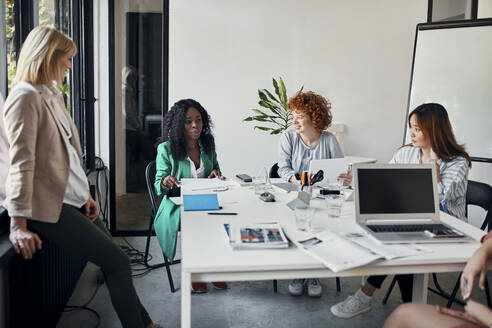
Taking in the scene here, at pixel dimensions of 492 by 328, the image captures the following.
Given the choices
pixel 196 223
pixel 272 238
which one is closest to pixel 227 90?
pixel 196 223

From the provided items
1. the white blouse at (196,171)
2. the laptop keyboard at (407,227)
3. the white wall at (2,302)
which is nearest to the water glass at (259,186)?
the white blouse at (196,171)

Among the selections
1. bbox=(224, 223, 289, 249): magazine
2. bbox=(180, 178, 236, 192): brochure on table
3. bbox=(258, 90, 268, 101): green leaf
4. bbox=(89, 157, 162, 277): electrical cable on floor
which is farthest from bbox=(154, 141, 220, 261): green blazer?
bbox=(258, 90, 268, 101): green leaf

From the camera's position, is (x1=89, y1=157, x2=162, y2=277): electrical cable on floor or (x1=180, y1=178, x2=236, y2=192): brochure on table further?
(x1=89, y1=157, x2=162, y2=277): electrical cable on floor

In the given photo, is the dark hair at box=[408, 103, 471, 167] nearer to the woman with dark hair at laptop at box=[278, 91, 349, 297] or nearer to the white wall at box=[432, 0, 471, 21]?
the woman with dark hair at laptop at box=[278, 91, 349, 297]

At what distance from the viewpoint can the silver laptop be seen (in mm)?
2002

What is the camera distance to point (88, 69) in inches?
150

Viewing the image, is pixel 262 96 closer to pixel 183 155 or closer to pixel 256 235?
pixel 183 155

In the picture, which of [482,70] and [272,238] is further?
[482,70]

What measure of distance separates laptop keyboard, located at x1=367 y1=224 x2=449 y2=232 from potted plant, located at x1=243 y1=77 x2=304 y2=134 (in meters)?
2.38

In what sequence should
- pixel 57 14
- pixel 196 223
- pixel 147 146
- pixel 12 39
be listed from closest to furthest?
1. pixel 196 223
2. pixel 12 39
3. pixel 57 14
4. pixel 147 146

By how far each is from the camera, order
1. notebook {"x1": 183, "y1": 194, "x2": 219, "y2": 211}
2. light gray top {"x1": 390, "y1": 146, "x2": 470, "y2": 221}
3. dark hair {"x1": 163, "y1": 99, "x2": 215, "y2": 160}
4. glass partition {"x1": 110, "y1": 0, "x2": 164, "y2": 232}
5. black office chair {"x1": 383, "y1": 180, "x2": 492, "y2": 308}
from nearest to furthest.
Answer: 1. notebook {"x1": 183, "y1": 194, "x2": 219, "y2": 211}
2. light gray top {"x1": 390, "y1": 146, "x2": 470, "y2": 221}
3. black office chair {"x1": 383, "y1": 180, "x2": 492, "y2": 308}
4. dark hair {"x1": 163, "y1": 99, "x2": 215, "y2": 160}
5. glass partition {"x1": 110, "y1": 0, "x2": 164, "y2": 232}

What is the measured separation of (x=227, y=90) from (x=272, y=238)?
282 cm

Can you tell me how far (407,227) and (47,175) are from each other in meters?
1.57

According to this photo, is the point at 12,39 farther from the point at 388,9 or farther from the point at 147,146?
the point at 388,9
